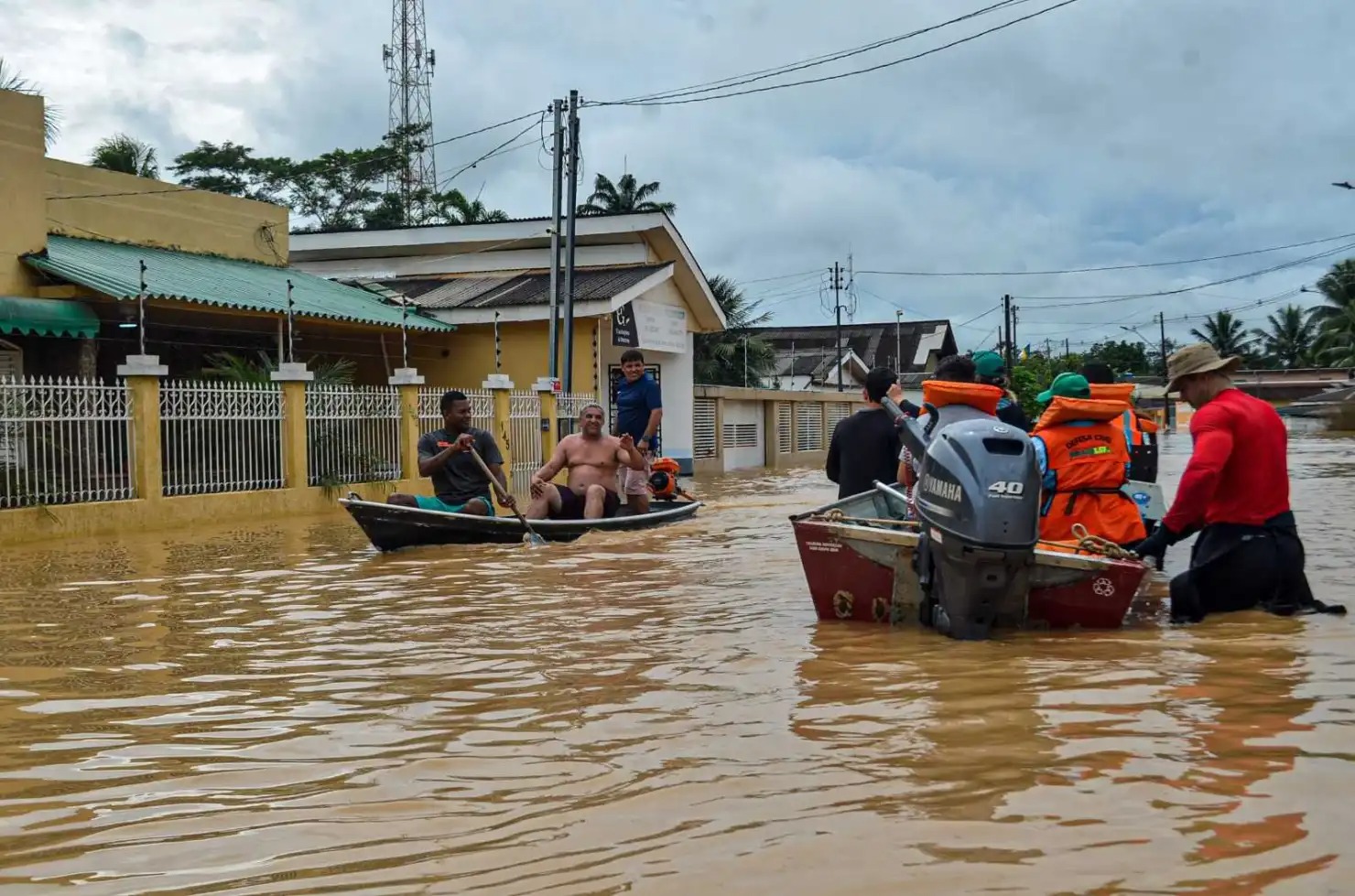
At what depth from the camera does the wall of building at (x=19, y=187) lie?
58.0ft

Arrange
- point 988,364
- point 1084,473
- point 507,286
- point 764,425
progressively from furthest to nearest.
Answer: point 764,425 → point 507,286 → point 988,364 → point 1084,473

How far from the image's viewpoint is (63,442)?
14219mm

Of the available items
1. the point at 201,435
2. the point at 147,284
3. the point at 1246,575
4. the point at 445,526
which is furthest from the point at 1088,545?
the point at 147,284

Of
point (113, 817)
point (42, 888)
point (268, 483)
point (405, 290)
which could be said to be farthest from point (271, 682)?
point (405, 290)

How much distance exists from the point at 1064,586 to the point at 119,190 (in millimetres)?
18196

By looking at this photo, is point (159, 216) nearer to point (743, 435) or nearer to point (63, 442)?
point (63, 442)

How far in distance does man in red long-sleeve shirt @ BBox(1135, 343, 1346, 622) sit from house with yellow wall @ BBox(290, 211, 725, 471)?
1775 centimetres

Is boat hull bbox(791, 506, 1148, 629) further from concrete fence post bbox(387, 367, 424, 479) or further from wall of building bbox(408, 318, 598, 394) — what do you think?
wall of building bbox(408, 318, 598, 394)

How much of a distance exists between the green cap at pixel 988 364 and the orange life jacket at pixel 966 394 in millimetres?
1605

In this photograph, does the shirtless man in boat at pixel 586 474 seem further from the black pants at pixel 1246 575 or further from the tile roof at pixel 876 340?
the tile roof at pixel 876 340

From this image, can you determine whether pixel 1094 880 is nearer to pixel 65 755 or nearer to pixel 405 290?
pixel 65 755

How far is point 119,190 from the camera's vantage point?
2089 centimetres

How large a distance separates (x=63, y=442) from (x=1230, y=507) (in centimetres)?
1181

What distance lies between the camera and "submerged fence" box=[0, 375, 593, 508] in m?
13.9
